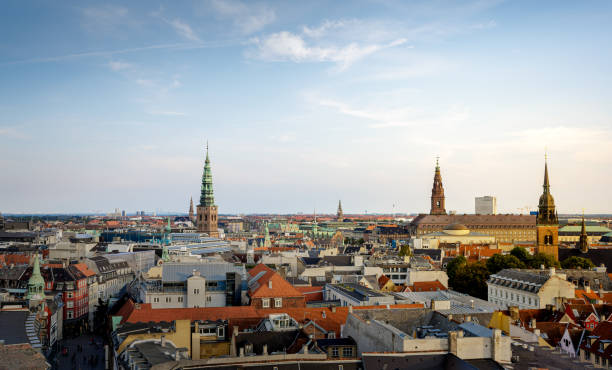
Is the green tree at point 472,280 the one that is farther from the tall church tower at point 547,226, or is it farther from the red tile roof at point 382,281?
the tall church tower at point 547,226

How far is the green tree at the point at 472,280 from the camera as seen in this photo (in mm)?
96688

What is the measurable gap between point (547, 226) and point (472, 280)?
35.3 m

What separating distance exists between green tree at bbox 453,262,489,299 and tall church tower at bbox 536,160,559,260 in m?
30.0

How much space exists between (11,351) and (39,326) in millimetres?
26346

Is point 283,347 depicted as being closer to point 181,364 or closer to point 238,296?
point 181,364

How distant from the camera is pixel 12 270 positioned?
285 feet

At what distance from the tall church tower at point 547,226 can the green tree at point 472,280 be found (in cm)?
2998

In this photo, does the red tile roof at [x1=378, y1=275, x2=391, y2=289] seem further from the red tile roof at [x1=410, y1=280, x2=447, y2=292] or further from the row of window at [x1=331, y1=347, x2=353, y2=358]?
the row of window at [x1=331, y1=347, x2=353, y2=358]

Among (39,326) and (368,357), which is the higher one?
(368,357)

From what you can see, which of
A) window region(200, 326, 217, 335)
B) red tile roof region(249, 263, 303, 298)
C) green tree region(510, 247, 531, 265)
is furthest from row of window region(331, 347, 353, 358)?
Result: green tree region(510, 247, 531, 265)

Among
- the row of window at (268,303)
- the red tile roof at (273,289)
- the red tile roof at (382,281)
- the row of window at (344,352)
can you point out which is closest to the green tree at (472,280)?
the red tile roof at (382,281)

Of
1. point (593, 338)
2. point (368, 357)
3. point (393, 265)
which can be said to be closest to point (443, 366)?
point (368, 357)

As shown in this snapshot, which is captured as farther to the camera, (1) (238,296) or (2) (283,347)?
(1) (238,296)

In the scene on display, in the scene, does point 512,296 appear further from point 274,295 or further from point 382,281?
point 274,295
